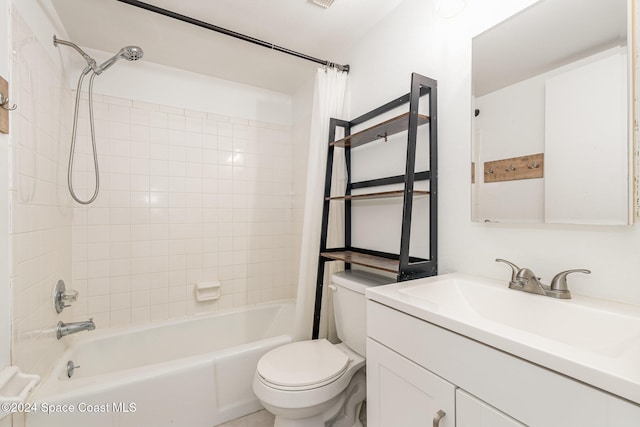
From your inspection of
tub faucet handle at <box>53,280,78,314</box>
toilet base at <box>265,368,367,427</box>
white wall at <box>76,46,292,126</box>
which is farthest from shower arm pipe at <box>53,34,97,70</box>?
Result: toilet base at <box>265,368,367,427</box>

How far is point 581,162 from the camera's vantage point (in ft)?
2.97

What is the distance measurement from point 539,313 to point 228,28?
2.10 metres

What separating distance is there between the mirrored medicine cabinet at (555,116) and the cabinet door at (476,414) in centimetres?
66

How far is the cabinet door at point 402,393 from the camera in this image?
78 cm

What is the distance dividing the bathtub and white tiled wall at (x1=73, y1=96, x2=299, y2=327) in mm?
188

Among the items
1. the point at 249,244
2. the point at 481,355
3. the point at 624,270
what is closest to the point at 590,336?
the point at 624,270

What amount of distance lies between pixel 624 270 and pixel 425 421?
0.73 meters

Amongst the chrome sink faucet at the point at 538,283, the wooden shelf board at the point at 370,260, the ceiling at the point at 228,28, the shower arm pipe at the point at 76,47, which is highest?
the ceiling at the point at 228,28

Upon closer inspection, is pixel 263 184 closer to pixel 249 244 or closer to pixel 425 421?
pixel 249 244

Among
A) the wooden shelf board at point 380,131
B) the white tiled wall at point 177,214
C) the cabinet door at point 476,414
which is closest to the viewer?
the cabinet door at point 476,414

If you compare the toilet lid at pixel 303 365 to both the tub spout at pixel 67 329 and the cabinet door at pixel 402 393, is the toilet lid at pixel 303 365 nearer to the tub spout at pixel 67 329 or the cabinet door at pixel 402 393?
the cabinet door at pixel 402 393

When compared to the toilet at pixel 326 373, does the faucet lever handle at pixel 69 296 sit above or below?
above

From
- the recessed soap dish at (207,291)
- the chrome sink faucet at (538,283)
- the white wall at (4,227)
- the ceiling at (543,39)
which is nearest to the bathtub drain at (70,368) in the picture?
the white wall at (4,227)

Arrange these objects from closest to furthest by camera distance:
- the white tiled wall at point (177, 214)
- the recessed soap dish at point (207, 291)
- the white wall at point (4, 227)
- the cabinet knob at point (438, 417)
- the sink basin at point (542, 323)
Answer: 1. the sink basin at point (542, 323)
2. the cabinet knob at point (438, 417)
3. the white wall at point (4, 227)
4. the white tiled wall at point (177, 214)
5. the recessed soap dish at point (207, 291)
